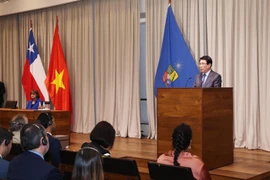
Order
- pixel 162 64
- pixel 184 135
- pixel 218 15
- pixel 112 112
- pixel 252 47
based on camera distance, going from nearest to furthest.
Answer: pixel 184 135, pixel 252 47, pixel 218 15, pixel 162 64, pixel 112 112

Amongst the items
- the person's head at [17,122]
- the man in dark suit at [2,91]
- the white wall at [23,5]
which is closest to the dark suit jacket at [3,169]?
the person's head at [17,122]

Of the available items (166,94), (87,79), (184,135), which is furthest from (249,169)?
(87,79)

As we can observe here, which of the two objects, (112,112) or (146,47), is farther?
(112,112)

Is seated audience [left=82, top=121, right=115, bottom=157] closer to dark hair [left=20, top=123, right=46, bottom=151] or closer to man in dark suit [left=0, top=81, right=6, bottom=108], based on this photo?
dark hair [left=20, top=123, right=46, bottom=151]

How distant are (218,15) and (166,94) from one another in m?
2.93

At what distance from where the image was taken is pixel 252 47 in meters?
6.82

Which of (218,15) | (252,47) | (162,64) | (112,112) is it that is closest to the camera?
(252,47)

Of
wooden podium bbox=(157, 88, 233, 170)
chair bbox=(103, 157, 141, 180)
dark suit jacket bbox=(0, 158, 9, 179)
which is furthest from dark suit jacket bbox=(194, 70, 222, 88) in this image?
dark suit jacket bbox=(0, 158, 9, 179)

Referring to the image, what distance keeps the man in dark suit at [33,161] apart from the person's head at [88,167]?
51 centimetres

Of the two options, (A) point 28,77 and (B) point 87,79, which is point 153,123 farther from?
(A) point 28,77

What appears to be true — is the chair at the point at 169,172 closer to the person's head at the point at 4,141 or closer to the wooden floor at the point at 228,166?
the person's head at the point at 4,141

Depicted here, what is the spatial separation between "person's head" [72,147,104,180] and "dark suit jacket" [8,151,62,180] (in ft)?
1.65

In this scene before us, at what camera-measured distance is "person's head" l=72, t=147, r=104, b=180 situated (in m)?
2.14

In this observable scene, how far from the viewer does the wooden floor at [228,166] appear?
4543mm
